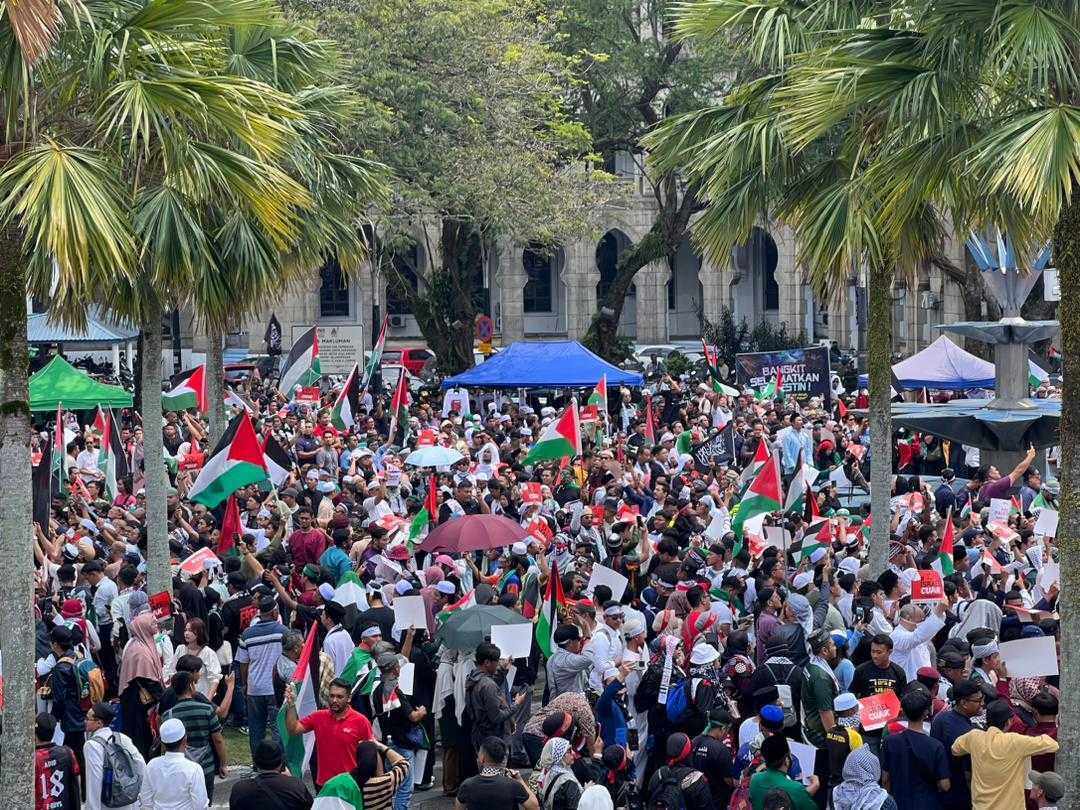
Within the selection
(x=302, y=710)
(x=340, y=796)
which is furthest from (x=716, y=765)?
(x=302, y=710)

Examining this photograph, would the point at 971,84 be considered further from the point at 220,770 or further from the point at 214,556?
the point at 214,556

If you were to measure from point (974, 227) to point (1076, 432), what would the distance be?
226 centimetres

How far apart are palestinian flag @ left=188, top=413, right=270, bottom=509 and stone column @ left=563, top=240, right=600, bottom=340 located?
135 ft

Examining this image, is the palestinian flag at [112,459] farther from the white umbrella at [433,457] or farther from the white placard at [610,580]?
the white placard at [610,580]

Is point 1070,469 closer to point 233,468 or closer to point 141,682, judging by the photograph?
point 141,682

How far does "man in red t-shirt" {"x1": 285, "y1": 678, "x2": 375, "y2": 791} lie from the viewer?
32.4 feet

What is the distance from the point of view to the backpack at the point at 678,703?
35.1 feet

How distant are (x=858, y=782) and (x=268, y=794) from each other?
10.5ft

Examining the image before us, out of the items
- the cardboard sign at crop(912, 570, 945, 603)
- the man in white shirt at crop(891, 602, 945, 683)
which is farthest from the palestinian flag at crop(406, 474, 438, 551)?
the man in white shirt at crop(891, 602, 945, 683)

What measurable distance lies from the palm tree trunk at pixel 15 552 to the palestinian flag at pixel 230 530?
6.35 meters

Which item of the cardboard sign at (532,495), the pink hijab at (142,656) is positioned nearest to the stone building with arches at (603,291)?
the cardboard sign at (532,495)

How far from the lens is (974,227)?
11.3 m

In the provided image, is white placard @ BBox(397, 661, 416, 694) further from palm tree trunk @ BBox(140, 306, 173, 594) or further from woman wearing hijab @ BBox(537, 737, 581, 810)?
palm tree trunk @ BBox(140, 306, 173, 594)

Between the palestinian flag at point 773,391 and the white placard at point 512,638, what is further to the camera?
the palestinian flag at point 773,391
